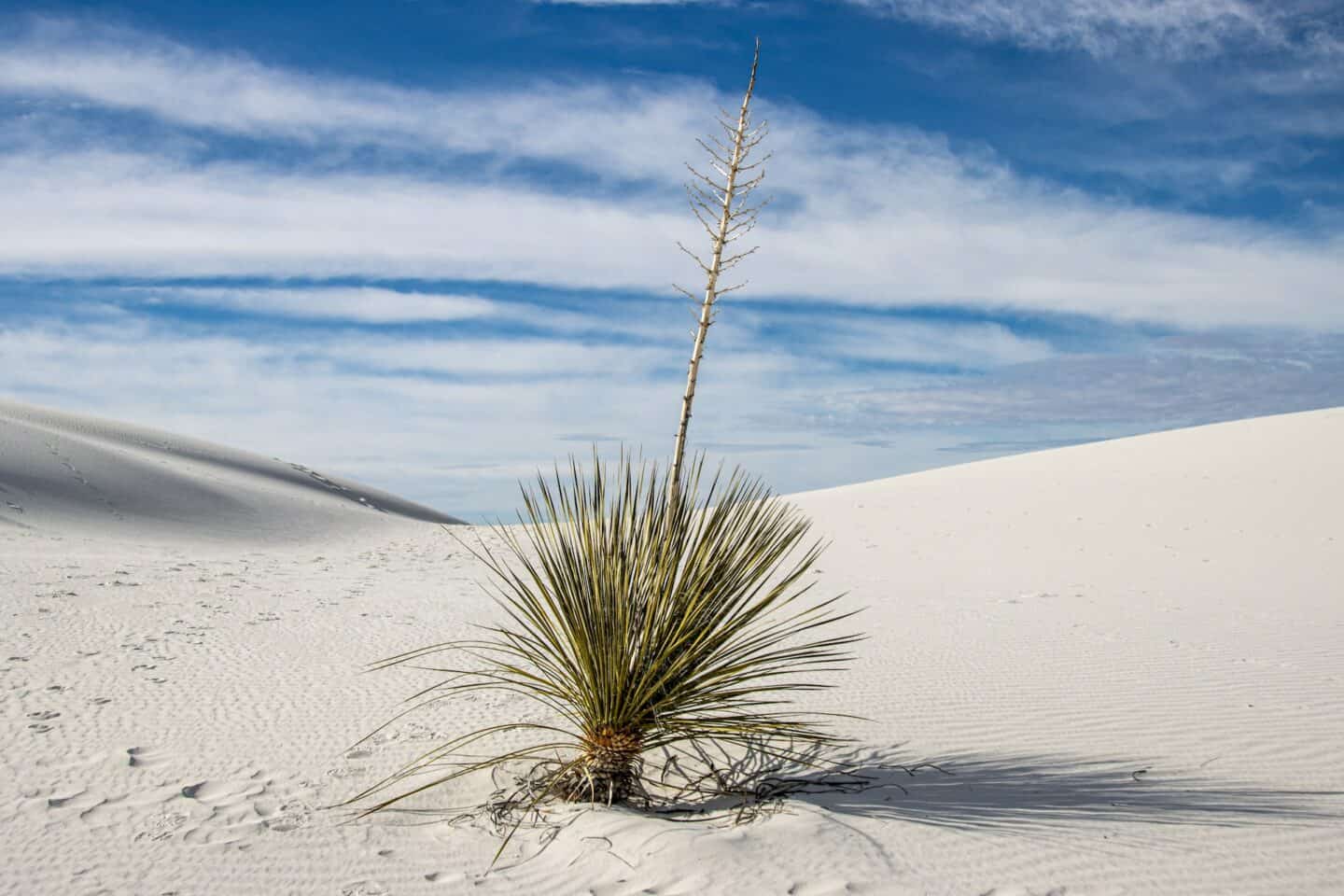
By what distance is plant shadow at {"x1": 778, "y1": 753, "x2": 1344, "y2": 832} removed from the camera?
4.19m

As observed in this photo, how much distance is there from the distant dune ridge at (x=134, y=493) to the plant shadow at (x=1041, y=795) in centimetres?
1545

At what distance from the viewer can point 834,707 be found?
6.46 meters

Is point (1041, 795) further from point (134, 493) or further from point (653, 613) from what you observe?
point (134, 493)

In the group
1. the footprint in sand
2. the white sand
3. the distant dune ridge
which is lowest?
the footprint in sand

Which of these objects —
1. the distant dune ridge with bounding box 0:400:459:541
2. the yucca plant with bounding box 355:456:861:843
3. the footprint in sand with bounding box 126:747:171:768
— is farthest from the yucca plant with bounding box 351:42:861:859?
the distant dune ridge with bounding box 0:400:459:541

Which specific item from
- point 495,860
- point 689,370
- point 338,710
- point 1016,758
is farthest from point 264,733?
point 1016,758

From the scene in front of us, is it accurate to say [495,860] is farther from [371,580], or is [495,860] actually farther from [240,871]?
[371,580]

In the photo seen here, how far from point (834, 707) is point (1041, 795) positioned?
2.01 m

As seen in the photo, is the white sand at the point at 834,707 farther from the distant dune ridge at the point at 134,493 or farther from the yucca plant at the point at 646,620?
the distant dune ridge at the point at 134,493

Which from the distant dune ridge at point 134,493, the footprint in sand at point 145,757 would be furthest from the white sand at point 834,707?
the distant dune ridge at point 134,493

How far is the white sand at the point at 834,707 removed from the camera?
366 centimetres

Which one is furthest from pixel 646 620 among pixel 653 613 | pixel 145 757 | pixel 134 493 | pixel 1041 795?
pixel 134 493

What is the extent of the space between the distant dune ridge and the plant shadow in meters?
15.4

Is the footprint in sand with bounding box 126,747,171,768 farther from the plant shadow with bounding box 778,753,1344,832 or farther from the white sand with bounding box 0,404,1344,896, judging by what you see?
the plant shadow with bounding box 778,753,1344,832
